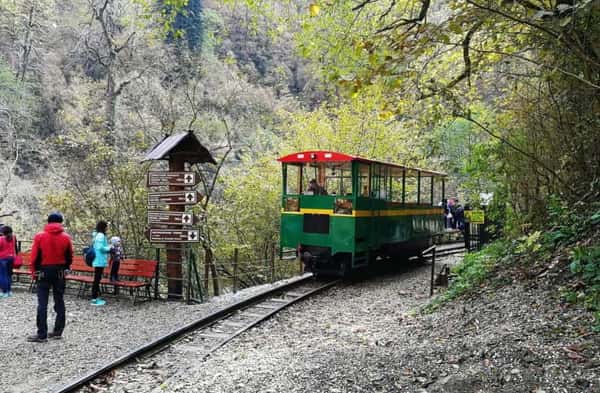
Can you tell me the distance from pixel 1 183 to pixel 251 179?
1377 cm

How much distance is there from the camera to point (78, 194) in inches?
510

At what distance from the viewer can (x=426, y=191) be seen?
15859mm

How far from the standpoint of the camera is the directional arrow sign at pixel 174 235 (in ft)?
30.8

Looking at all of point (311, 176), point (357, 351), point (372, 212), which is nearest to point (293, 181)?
point (311, 176)

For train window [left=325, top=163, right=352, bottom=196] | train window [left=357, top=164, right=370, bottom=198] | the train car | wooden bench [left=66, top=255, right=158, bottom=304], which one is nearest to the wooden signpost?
wooden bench [left=66, top=255, right=158, bottom=304]

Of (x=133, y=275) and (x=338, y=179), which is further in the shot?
(x=338, y=179)

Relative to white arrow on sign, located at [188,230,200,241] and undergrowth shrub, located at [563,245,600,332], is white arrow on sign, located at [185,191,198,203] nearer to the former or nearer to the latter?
white arrow on sign, located at [188,230,200,241]

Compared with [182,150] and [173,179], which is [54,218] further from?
[182,150]

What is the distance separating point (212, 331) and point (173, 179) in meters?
3.30

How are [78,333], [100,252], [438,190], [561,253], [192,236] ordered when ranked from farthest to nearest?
[438,190]
[192,236]
[100,252]
[78,333]
[561,253]

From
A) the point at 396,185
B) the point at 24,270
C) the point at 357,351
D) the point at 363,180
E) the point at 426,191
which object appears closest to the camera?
the point at 357,351

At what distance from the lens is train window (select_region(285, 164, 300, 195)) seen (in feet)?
40.2

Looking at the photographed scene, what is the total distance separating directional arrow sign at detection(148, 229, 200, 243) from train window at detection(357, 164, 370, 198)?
386 centimetres

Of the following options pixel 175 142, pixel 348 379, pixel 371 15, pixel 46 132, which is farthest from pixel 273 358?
pixel 46 132
